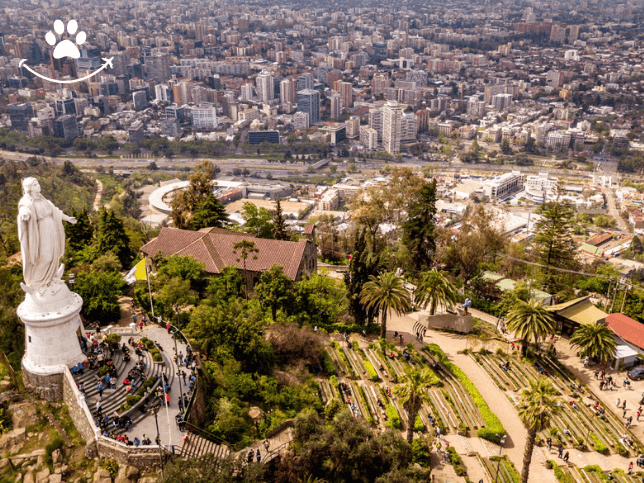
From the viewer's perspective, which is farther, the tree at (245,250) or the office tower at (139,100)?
the office tower at (139,100)

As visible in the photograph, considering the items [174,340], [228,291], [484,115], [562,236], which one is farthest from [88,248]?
[484,115]

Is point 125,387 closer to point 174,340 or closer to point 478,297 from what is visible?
point 174,340

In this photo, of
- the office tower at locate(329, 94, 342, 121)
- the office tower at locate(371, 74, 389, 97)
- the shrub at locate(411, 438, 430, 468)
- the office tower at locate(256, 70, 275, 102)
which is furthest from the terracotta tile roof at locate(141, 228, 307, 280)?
the office tower at locate(371, 74, 389, 97)

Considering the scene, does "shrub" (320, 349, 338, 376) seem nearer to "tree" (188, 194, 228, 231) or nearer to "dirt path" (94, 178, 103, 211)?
"tree" (188, 194, 228, 231)

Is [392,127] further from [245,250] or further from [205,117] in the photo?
[245,250]

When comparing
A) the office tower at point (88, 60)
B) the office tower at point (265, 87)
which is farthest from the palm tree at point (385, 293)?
the office tower at point (88, 60)

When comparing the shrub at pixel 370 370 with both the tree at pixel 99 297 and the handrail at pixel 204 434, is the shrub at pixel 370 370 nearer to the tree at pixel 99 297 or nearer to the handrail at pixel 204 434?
the handrail at pixel 204 434
